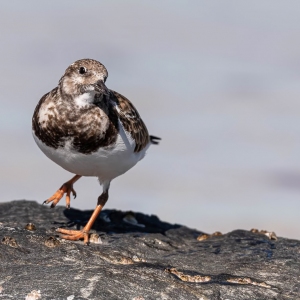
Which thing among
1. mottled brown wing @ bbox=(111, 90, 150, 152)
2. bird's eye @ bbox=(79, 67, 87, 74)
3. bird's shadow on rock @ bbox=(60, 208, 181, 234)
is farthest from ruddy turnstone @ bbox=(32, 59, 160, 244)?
bird's shadow on rock @ bbox=(60, 208, 181, 234)

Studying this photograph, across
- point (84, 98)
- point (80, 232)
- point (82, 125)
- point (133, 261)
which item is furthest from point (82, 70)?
point (133, 261)

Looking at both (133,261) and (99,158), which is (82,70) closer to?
(99,158)

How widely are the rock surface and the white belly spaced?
2.21 ft

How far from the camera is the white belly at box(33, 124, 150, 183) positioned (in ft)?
23.4

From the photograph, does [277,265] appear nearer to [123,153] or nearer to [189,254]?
[189,254]

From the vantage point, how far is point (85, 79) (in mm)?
7074

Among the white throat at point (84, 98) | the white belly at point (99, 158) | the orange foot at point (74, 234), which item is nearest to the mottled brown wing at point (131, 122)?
the white belly at point (99, 158)

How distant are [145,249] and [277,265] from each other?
1.31 metres

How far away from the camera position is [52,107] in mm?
7164

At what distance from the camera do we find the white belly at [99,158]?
712 cm

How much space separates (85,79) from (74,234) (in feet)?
5.09

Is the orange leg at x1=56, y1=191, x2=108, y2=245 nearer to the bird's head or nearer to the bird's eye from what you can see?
the bird's head

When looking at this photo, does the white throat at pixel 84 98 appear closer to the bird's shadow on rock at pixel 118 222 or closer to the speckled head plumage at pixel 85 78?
the speckled head plumage at pixel 85 78

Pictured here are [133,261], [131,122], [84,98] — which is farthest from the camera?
[131,122]
